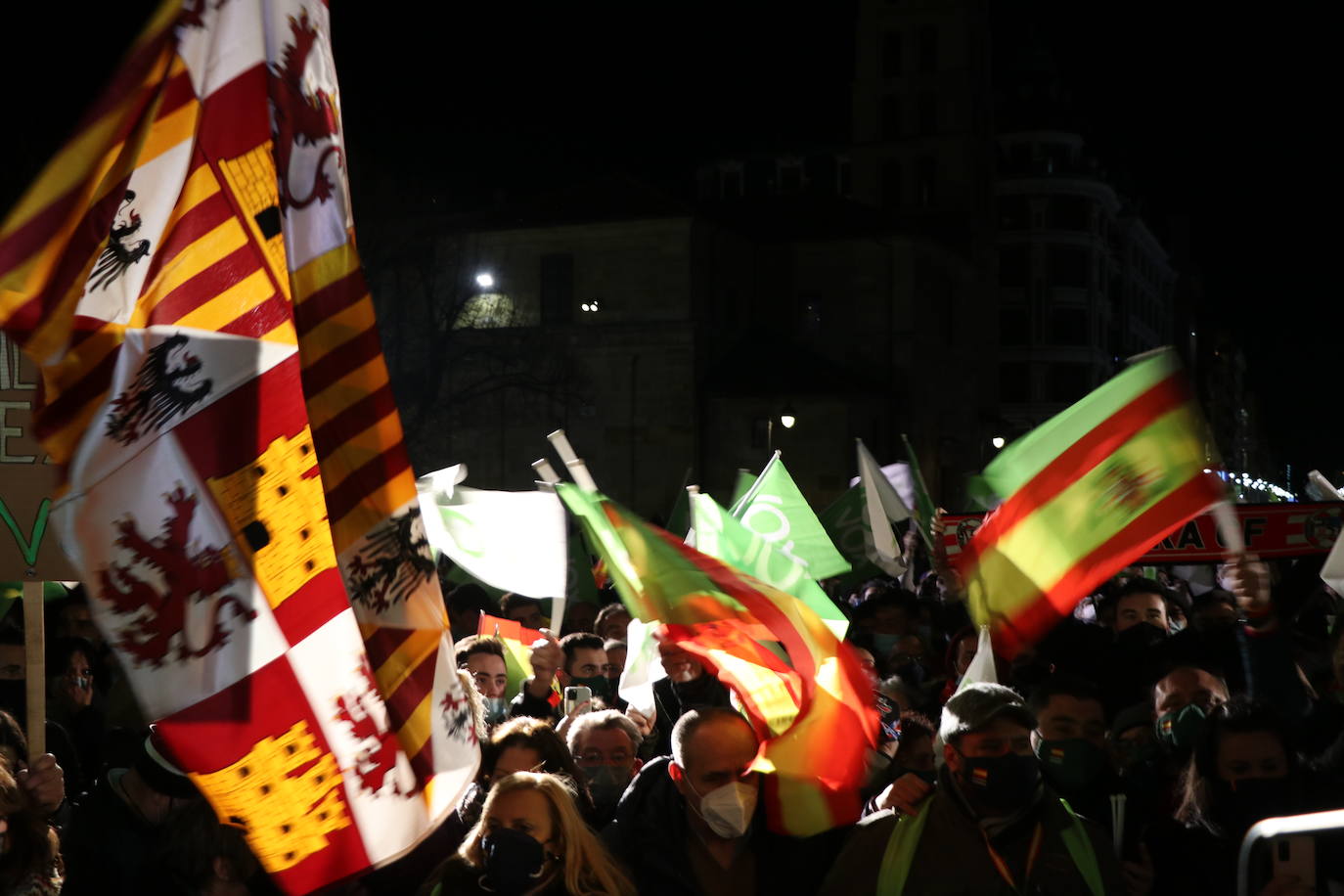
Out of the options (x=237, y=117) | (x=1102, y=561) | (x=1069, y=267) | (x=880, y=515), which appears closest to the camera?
(x=237, y=117)

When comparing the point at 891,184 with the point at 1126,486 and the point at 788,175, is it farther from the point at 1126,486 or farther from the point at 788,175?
the point at 1126,486

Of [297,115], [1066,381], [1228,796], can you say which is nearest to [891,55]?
[1066,381]

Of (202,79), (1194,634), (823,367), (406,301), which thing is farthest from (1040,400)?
(202,79)

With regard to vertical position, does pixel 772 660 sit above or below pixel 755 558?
below

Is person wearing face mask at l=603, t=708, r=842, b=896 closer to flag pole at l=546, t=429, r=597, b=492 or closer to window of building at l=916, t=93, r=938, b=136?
flag pole at l=546, t=429, r=597, b=492

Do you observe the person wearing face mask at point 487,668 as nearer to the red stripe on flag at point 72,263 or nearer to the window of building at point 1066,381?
the red stripe on flag at point 72,263

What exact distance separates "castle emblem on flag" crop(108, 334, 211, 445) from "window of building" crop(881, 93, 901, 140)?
57699 mm

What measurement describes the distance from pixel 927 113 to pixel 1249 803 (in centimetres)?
5607

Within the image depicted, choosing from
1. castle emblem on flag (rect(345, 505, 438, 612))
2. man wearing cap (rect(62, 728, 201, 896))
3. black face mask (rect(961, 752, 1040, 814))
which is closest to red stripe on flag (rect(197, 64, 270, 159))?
castle emblem on flag (rect(345, 505, 438, 612))

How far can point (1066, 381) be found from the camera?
3110 inches

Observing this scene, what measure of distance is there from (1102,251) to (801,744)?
7937 centimetres

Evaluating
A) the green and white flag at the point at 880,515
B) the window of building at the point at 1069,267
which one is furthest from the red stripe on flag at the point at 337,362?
Answer: the window of building at the point at 1069,267

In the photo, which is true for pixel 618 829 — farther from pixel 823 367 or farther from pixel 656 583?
pixel 823 367

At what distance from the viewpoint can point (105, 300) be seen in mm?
3549
